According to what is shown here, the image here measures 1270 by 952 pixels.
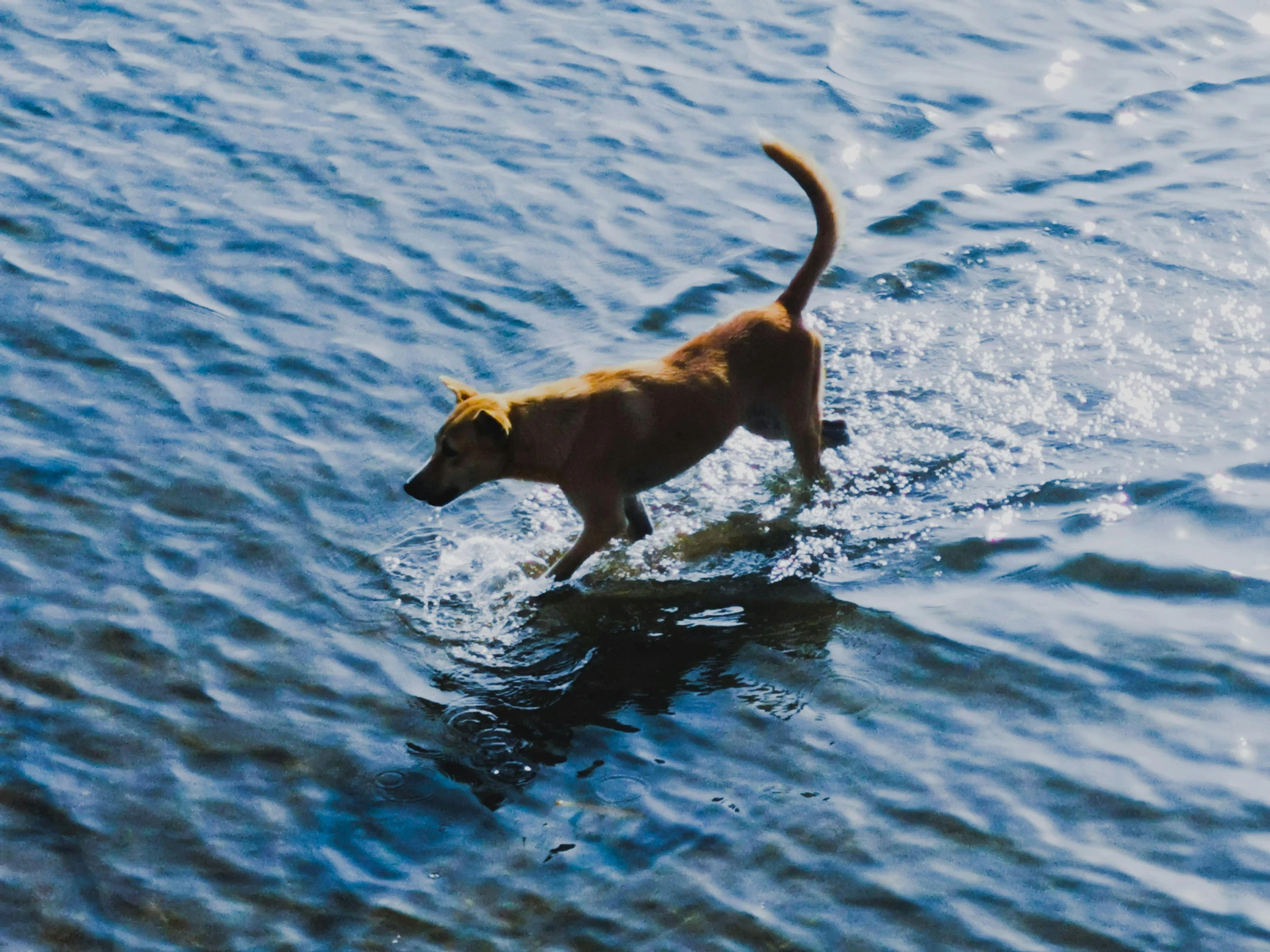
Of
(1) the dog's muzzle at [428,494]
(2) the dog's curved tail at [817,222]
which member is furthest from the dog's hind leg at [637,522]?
(2) the dog's curved tail at [817,222]

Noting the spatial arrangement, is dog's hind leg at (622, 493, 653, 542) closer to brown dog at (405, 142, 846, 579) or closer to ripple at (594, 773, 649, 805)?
brown dog at (405, 142, 846, 579)

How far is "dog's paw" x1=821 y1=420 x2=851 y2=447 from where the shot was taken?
25.6 feet

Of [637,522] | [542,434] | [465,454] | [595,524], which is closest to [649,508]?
[637,522]

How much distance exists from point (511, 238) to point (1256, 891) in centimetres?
667

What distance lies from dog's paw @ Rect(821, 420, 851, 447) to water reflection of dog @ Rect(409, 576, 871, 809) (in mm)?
1152

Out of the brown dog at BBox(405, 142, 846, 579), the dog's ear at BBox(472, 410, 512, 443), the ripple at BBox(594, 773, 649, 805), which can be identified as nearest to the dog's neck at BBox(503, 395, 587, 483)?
the brown dog at BBox(405, 142, 846, 579)

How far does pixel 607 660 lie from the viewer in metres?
6.42

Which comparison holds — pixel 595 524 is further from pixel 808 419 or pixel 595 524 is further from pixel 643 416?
pixel 808 419

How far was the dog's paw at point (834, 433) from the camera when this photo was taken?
307 inches

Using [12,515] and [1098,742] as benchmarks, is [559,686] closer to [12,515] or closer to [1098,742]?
[1098,742]

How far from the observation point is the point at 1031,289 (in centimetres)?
945

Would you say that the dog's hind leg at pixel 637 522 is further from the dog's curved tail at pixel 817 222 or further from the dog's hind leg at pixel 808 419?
the dog's curved tail at pixel 817 222

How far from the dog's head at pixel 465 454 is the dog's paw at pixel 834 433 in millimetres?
2103

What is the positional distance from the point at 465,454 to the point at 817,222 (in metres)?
2.23
